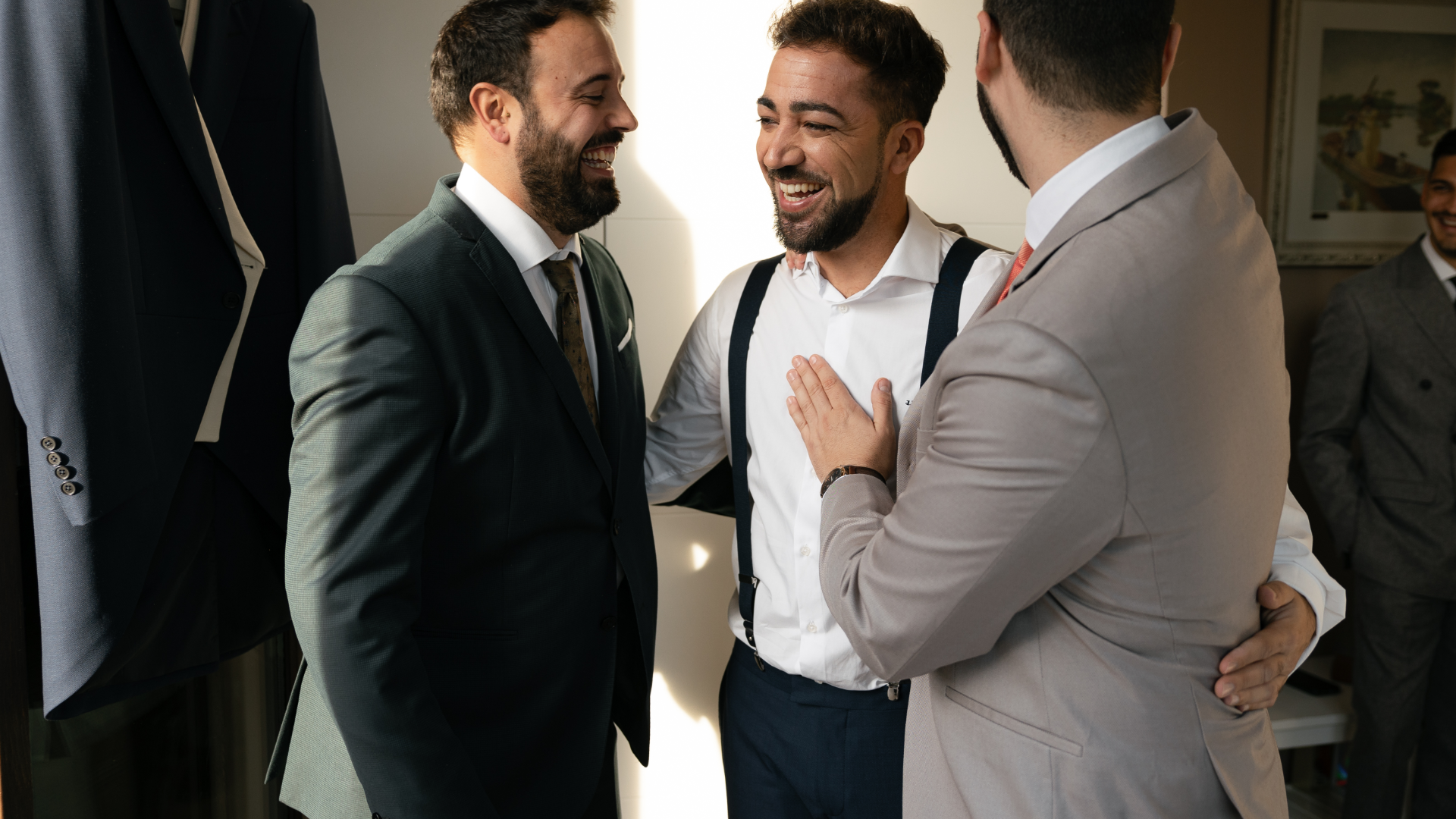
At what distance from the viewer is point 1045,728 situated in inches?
38.8

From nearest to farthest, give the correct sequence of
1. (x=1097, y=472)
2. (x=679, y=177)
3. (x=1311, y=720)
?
1. (x=1097, y=472)
2. (x=679, y=177)
3. (x=1311, y=720)

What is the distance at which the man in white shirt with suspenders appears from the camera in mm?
1444

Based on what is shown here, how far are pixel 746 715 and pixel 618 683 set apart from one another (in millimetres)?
233

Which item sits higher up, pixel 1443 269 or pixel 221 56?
pixel 221 56

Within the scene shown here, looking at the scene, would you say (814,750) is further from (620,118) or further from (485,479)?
(620,118)

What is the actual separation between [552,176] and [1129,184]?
840 mm

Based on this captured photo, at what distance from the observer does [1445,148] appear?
2779 millimetres

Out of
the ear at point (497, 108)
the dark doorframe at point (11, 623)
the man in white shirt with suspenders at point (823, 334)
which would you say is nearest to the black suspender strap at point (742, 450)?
the man in white shirt with suspenders at point (823, 334)

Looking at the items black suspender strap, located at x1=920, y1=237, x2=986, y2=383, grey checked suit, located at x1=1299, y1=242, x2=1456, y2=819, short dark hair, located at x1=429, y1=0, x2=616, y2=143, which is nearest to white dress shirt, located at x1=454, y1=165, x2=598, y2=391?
short dark hair, located at x1=429, y1=0, x2=616, y2=143

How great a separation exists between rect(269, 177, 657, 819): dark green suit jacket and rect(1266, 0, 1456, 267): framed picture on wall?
2.88m

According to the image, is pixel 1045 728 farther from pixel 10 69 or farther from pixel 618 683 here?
pixel 10 69

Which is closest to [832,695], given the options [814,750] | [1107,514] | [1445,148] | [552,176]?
[814,750]

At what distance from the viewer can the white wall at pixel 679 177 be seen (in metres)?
1.76

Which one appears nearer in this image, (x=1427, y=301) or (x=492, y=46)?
(x=492, y=46)
